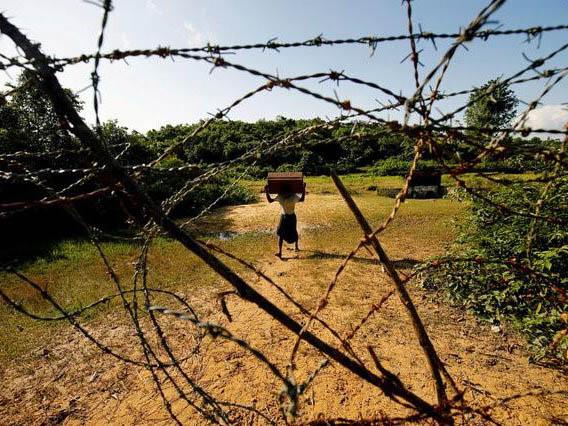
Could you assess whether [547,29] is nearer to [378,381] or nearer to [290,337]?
[378,381]

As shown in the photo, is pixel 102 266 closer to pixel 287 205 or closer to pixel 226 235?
pixel 226 235

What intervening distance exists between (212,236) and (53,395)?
20.0ft

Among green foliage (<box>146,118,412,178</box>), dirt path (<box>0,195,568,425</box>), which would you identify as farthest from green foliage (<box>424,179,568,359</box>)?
green foliage (<box>146,118,412,178</box>)

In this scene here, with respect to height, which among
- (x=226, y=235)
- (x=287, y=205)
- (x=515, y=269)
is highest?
(x=287, y=205)

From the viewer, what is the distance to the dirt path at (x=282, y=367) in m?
3.31

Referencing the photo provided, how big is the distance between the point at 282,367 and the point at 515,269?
8.56 ft

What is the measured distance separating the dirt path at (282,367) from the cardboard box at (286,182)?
188cm

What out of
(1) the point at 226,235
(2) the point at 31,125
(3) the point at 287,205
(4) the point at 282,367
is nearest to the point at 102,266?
(1) the point at 226,235

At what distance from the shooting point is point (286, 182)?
22.1ft

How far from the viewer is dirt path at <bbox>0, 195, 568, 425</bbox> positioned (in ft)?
10.9

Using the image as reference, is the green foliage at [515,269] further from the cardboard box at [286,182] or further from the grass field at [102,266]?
the grass field at [102,266]

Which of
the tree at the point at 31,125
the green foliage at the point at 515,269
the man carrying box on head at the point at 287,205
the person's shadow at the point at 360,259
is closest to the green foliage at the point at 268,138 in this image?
the tree at the point at 31,125

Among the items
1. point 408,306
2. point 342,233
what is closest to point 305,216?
point 342,233

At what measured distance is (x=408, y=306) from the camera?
1.21 metres
